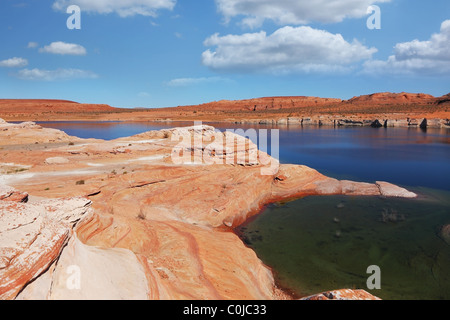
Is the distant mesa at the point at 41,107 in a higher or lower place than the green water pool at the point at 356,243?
higher

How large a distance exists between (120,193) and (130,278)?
24.4ft

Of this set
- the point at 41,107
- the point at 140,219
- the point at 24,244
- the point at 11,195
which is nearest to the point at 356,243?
the point at 140,219

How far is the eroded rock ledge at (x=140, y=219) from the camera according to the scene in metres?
3.81

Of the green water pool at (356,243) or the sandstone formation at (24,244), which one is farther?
the green water pool at (356,243)

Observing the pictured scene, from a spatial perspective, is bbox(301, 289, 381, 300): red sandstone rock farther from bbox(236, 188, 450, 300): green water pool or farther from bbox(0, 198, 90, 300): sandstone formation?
bbox(0, 198, 90, 300): sandstone formation

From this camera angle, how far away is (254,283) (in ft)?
24.7

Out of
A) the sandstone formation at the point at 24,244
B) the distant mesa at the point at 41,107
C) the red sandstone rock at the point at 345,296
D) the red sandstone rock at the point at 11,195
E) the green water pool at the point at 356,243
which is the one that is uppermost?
the distant mesa at the point at 41,107

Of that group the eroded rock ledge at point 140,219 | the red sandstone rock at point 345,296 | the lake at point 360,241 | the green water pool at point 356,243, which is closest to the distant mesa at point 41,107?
the eroded rock ledge at point 140,219

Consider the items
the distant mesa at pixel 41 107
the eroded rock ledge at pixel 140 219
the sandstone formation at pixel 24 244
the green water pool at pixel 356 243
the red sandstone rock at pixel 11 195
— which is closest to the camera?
the sandstone formation at pixel 24 244

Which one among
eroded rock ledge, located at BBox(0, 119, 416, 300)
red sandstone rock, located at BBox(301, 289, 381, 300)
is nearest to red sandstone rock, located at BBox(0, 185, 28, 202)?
eroded rock ledge, located at BBox(0, 119, 416, 300)

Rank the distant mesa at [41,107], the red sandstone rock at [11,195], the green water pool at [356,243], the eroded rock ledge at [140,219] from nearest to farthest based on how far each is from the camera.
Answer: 1. the eroded rock ledge at [140,219]
2. the red sandstone rock at [11,195]
3. the green water pool at [356,243]
4. the distant mesa at [41,107]

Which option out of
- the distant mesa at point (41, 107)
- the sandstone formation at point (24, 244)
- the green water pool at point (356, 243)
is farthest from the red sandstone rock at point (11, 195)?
the distant mesa at point (41, 107)

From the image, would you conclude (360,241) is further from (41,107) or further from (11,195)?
(41,107)

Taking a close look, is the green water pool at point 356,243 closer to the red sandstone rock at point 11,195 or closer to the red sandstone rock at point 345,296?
the red sandstone rock at point 345,296
